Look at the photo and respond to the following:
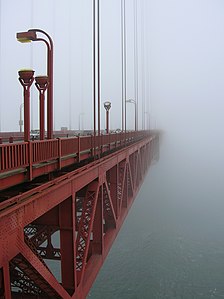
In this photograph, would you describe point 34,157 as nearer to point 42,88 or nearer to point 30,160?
point 30,160

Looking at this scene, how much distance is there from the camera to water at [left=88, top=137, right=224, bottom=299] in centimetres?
2538

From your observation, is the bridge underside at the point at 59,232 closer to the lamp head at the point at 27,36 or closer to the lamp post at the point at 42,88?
the lamp post at the point at 42,88

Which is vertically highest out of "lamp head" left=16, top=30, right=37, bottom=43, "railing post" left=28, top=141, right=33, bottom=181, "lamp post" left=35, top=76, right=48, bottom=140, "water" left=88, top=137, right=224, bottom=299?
"lamp head" left=16, top=30, right=37, bottom=43

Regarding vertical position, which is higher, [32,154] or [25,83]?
[25,83]

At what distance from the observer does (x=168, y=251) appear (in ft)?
108

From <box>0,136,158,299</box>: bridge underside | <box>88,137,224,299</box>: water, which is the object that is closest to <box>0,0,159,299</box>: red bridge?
A: <box>0,136,158,299</box>: bridge underside

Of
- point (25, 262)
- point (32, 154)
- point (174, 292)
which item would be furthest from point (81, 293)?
point (174, 292)

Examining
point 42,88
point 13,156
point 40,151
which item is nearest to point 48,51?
point 42,88

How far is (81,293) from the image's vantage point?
839 cm

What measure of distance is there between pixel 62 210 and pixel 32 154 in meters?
1.78

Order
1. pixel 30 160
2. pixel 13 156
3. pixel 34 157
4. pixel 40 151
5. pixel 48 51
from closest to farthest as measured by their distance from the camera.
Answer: pixel 13 156 < pixel 30 160 < pixel 34 157 < pixel 40 151 < pixel 48 51

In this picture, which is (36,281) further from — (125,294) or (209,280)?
(209,280)

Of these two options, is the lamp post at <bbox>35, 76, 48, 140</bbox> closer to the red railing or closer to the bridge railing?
the bridge railing

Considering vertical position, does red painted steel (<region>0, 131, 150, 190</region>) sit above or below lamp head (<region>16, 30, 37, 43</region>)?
below
